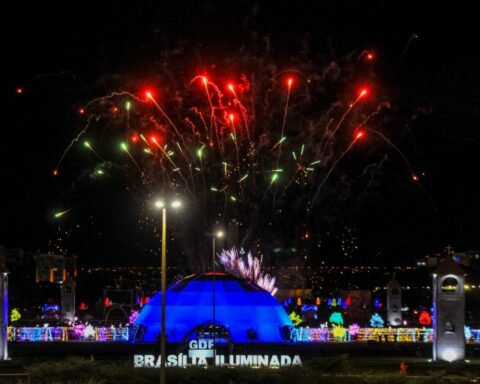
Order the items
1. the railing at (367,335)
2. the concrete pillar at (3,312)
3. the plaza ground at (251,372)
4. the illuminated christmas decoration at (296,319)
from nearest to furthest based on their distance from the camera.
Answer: the plaza ground at (251,372)
the concrete pillar at (3,312)
the railing at (367,335)
the illuminated christmas decoration at (296,319)

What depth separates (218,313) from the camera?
54719 mm

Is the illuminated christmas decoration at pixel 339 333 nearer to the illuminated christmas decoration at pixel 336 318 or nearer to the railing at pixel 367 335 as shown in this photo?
the railing at pixel 367 335

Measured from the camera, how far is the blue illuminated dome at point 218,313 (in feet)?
176

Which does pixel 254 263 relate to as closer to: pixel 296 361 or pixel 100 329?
pixel 100 329

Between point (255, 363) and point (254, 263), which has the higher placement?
point (254, 263)

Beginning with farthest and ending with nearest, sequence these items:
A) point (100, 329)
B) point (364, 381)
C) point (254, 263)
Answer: point (254, 263), point (100, 329), point (364, 381)

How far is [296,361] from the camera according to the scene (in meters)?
41.2

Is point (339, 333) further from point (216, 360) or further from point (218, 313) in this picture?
point (216, 360)

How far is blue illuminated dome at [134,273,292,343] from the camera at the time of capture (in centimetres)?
5378

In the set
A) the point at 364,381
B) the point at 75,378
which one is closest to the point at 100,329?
the point at 75,378

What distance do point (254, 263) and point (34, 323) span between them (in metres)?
Result: 21.8

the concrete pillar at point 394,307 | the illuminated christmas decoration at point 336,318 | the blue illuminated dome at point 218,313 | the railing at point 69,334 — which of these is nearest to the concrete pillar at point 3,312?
the blue illuminated dome at point 218,313

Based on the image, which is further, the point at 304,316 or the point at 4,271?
the point at 304,316

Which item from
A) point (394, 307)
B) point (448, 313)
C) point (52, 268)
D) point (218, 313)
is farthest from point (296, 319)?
point (52, 268)
